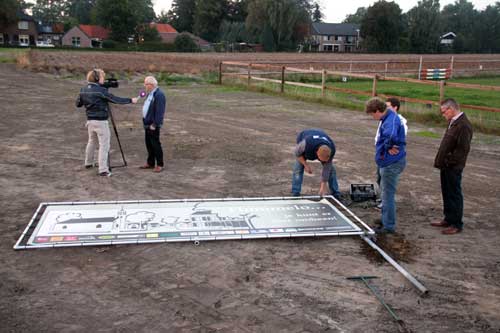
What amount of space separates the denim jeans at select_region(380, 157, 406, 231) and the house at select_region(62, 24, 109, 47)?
280 ft

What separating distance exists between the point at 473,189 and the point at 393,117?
3206 mm

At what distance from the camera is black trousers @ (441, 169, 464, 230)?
6.11 meters

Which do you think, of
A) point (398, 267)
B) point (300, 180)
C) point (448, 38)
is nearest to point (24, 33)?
point (448, 38)

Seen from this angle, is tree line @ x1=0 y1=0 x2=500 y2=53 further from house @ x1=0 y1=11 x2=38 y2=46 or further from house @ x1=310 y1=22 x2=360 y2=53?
house @ x1=310 y1=22 x2=360 y2=53

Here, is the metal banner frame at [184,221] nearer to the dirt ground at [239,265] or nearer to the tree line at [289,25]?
the dirt ground at [239,265]

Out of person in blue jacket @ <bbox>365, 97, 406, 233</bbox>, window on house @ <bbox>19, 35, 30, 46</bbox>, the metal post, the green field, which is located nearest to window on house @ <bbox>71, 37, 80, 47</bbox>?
window on house @ <bbox>19, 35, 30, 46</bbox>

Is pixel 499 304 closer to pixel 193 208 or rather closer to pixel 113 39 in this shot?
pixel 193 208

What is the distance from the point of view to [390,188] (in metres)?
5.99

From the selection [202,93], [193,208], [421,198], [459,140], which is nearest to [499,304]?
[459,140]

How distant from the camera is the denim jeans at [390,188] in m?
5.91

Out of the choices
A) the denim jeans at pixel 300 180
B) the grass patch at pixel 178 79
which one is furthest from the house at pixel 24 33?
the denim jeans at pixel 300 180

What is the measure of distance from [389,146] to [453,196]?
117cm

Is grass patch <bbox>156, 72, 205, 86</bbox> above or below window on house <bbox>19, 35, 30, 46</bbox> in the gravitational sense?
below

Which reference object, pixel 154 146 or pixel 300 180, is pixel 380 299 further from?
pixel 154 146
